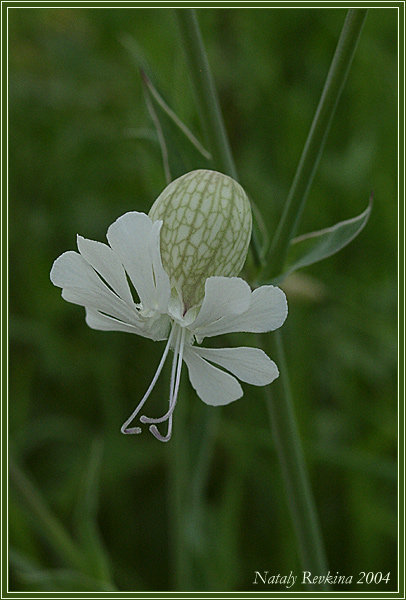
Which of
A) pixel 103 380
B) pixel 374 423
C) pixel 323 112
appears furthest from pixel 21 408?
pixel 323 112

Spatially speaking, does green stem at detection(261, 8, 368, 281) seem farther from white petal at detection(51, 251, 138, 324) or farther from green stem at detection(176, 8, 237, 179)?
white petal at detection(51, 251, 138, 324)

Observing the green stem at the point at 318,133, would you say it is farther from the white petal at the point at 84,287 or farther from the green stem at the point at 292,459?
the white petal at the point at 84,287

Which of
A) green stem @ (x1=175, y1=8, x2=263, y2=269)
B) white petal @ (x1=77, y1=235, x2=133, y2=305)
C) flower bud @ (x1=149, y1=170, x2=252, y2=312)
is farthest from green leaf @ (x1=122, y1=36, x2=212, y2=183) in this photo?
white petal @ (x1=77, y1=235, x2=133, y2=305)

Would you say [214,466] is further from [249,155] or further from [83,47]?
[83,47]

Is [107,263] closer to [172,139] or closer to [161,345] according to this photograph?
[172,139]

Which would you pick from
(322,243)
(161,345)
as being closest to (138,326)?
(322,243)

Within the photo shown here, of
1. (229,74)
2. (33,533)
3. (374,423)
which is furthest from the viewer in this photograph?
(229,74)
